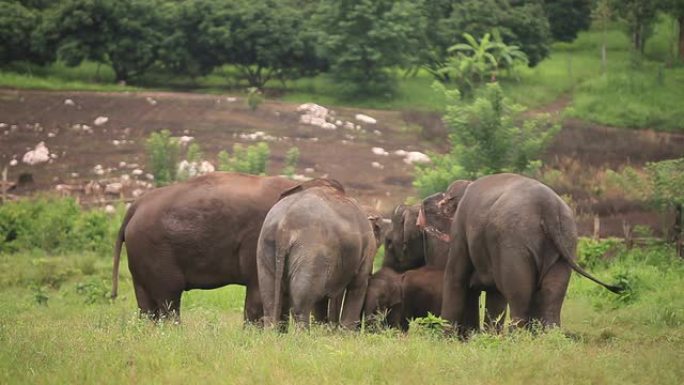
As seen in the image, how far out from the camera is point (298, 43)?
47469mm

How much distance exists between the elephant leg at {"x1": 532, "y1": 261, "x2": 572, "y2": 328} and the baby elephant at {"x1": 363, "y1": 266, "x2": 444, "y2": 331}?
2.13 m

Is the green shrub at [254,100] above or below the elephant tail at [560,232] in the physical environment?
below

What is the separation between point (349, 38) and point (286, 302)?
Result: 35260mm

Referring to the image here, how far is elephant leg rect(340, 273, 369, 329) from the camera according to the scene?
12719 millimetres

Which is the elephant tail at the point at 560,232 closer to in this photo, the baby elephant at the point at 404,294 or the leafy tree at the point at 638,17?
the baby elephant at the point at 404,294

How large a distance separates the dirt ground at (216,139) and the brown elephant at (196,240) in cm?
1896

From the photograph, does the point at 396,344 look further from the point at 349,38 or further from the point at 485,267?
the point at 349,38

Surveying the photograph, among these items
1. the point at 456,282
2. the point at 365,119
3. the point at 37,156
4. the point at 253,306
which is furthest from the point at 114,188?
the point at 456,282

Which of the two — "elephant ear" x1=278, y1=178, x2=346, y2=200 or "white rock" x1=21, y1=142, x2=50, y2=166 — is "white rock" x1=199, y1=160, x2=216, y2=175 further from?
"elephant ear" x1=278, y1=178, x2=346, y2=200

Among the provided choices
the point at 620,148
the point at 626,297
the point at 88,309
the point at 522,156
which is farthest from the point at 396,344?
the point at 620,148

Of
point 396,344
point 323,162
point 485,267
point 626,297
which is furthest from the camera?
point 323,162

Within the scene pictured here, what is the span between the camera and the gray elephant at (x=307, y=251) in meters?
11.7

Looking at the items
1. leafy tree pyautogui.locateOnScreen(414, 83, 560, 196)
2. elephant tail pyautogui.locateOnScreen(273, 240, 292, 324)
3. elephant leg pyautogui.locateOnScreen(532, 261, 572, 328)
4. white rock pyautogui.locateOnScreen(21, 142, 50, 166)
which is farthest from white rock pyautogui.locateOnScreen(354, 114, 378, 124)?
elephant tail pyautogui.locateOnScreen(273, 240, 292, 324)

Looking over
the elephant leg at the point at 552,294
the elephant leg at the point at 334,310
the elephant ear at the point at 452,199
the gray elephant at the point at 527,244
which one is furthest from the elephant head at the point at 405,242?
the elephant leg at the point at 552,294
